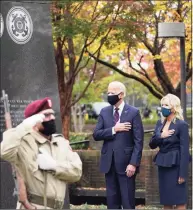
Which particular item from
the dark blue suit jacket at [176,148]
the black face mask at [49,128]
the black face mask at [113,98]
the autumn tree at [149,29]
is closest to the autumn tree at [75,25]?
the autumn tree at [149,29]

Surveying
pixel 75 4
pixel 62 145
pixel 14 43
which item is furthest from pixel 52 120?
pixel 75 4

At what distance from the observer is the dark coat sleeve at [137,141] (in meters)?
10.1

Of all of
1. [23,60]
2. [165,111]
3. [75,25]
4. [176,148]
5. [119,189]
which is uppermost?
[75,25]

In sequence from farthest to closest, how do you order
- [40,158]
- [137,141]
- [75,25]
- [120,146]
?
[75,25], [120,146], [137,141], [40,158]

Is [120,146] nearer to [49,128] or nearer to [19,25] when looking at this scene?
[19,25]

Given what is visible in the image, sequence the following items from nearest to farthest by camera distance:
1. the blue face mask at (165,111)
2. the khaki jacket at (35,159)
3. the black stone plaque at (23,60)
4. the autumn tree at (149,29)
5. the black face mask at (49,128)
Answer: the khaki jacket at (35,159), the black face mask at (49,128), the black stone plaque at (23,60), the blue face mask at (165,111), the autumn tree at (149,29)

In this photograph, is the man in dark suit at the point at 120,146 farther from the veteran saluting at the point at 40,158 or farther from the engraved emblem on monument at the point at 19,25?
the veteran saluting at the point at 40,158

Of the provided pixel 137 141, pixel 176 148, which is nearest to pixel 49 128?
pixel 137 141

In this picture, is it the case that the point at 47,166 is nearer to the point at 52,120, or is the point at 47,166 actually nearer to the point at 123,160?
the point at 52,120

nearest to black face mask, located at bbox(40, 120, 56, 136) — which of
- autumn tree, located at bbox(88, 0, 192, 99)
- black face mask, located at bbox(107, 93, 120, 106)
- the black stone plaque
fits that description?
the black stone plaque

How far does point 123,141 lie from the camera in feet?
33.5

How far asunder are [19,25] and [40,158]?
320 cm

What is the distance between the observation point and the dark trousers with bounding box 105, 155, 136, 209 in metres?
10.2

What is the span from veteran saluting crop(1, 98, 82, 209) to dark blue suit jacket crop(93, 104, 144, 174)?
3430 millimetres
